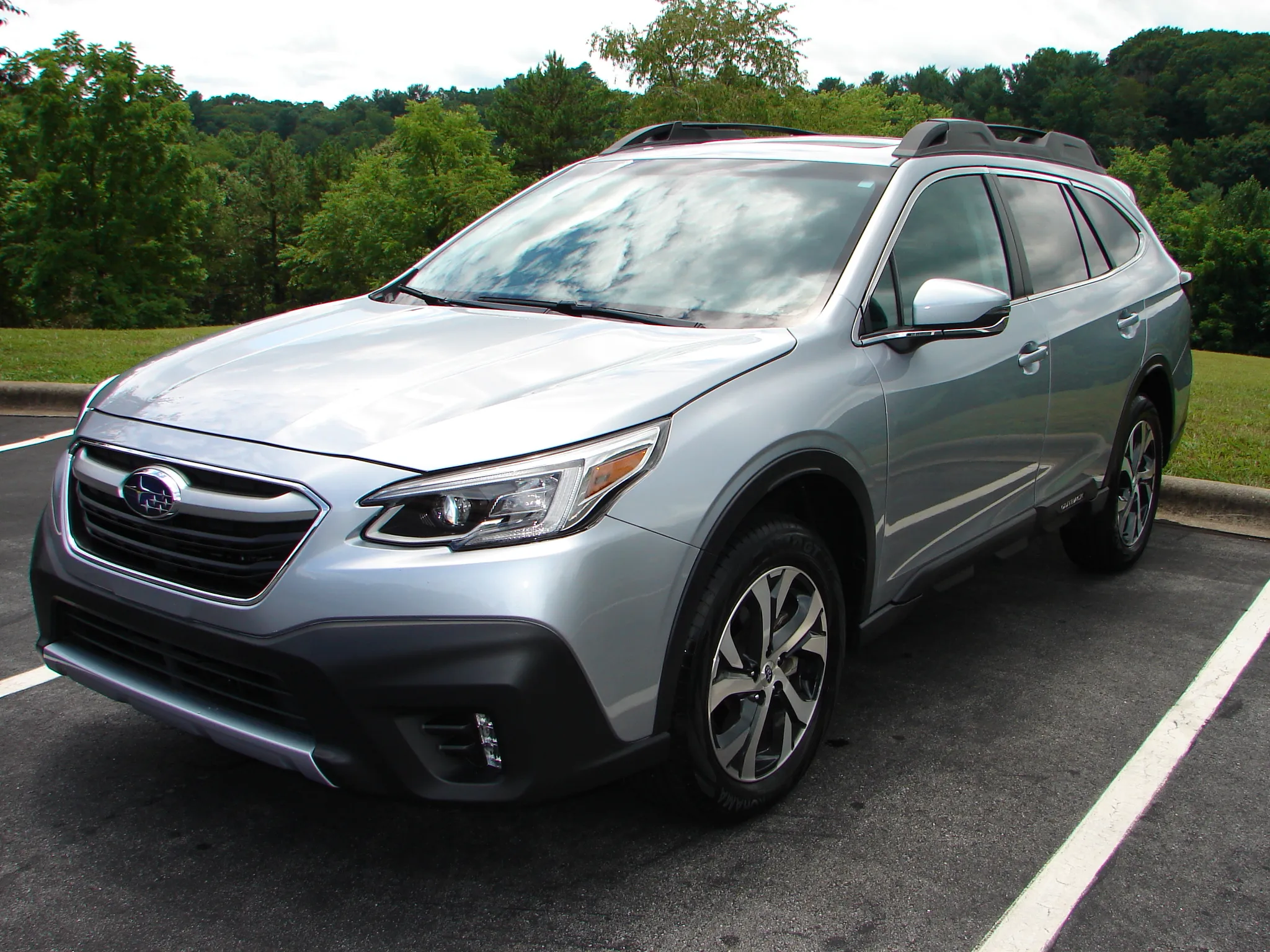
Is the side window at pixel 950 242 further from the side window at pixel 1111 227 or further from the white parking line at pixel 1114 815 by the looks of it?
the white parking line at pixel 1114 815

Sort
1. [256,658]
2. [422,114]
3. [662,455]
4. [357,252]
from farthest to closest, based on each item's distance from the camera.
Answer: [357,252] < [422,114] < [662,455] < [256,658]

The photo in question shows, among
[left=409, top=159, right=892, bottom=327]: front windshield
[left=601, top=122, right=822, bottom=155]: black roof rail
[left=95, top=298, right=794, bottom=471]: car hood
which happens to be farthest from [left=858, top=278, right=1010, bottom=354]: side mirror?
[left=601, top=122, right=822, bottom=155]: black roof rail

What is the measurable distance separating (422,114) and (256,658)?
59.5 meters

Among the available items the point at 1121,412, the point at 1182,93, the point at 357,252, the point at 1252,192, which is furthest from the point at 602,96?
the point at 1182,93

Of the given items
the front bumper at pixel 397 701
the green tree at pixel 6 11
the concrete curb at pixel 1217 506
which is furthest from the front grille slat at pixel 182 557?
the green tree at pixel 6 11

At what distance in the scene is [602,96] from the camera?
217ft

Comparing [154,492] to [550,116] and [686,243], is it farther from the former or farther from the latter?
[550,116]

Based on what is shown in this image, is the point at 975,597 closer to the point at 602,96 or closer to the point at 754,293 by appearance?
the point at 754,293

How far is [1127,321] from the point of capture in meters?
4.86

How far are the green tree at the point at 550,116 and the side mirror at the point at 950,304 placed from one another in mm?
62149

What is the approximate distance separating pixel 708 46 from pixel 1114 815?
55.7m

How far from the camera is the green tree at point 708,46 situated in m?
54.4

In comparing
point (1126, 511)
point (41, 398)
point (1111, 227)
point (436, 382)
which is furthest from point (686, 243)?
point (41, 398)

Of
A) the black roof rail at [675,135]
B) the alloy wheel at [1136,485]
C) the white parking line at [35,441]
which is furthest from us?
the white parking line at [35,441]
